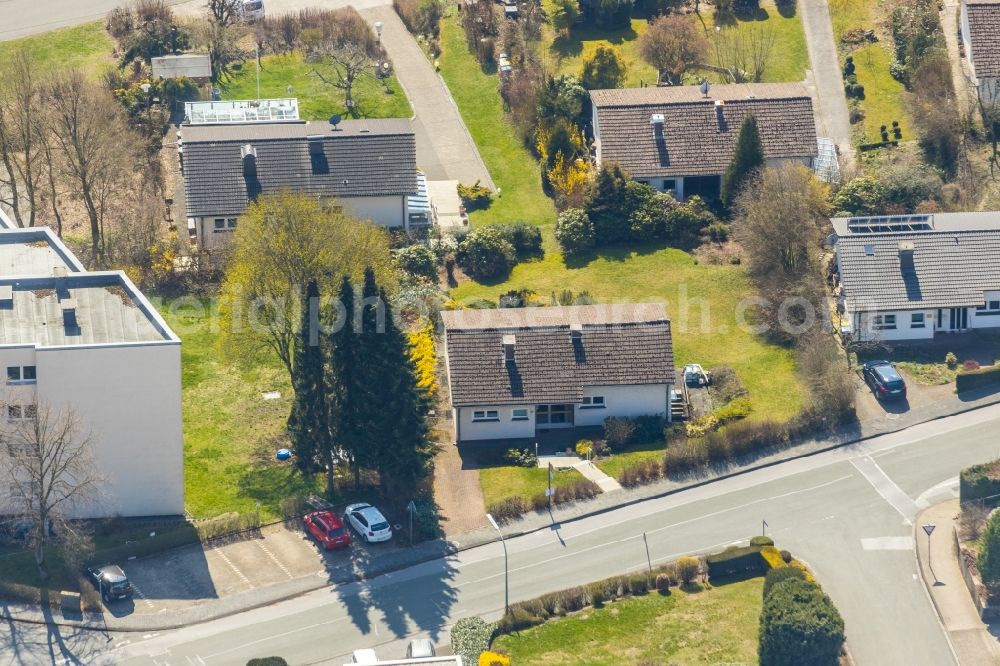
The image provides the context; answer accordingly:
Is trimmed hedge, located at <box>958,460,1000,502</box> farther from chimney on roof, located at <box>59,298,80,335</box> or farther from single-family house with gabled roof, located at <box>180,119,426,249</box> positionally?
chimney on roof, located at <box>59,298,80,335</box>

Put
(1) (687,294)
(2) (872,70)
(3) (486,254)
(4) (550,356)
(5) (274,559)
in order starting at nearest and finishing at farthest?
(5) (274,559), (4) (550,356), (1) (687,294), (3) (486,254), (2) (872,70)

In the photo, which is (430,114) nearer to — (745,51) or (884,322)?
(745,51)

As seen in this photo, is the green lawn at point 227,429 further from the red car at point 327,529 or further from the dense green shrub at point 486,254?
the dense green shrub at point 486,254

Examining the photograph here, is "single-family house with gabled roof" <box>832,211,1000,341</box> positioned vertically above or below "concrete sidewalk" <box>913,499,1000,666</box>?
above

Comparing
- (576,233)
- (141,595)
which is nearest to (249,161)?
(576,233)

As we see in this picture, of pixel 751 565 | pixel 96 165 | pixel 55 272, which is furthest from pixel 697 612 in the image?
pixel 96 165

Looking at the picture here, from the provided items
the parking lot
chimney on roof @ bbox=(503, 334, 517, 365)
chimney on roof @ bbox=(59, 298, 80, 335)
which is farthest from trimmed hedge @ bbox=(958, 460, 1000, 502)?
chimney on roof @ bbox=(59, 298, 80, 335)


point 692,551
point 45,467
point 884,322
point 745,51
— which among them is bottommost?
point 692,551
